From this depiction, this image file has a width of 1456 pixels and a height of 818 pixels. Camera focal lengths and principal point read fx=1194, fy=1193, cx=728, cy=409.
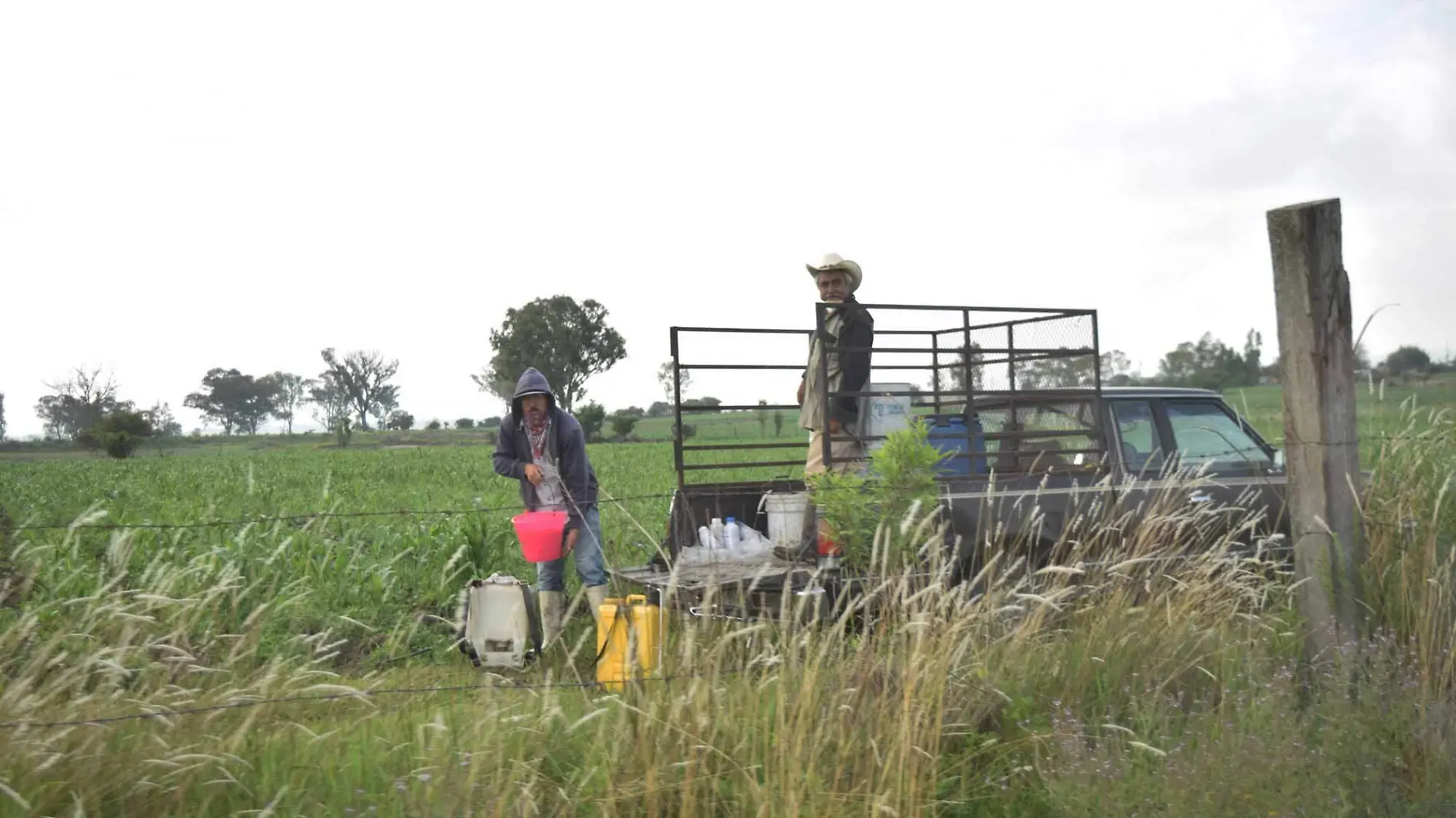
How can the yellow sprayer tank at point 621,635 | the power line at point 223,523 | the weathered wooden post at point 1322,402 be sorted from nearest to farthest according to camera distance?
the yellow sprayer tank at point 621,635
the power line at point 223,523
the weathered wooden post at point 1322,402

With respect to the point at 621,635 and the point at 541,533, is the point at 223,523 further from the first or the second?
the point at 541,533

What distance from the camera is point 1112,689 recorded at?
4.69 m

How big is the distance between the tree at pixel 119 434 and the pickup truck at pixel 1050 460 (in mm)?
40896

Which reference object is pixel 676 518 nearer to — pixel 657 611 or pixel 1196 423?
pixel 657 611

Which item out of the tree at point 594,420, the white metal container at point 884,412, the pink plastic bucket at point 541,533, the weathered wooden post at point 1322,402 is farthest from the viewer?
the tree at point 594,420

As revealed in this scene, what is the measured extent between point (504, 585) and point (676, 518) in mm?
1180

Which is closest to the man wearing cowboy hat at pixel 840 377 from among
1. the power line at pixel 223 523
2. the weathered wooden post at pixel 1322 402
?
the power line at pixel 223 523

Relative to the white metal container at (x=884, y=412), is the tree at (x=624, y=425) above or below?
above

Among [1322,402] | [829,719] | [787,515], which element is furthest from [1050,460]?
[829,719]

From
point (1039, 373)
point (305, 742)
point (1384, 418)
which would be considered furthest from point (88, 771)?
point (1384, 418)

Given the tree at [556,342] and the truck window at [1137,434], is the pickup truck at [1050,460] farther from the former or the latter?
the tree at [556,342]

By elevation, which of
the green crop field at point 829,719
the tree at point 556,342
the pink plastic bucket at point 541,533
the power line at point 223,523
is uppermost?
the tree at point 556,342

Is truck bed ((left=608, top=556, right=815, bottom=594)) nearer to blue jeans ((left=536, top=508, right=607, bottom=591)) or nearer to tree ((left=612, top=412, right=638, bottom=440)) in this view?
blue jeans ((left=536, top=508, right=607, bottom=591))

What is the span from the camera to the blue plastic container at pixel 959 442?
735cm
